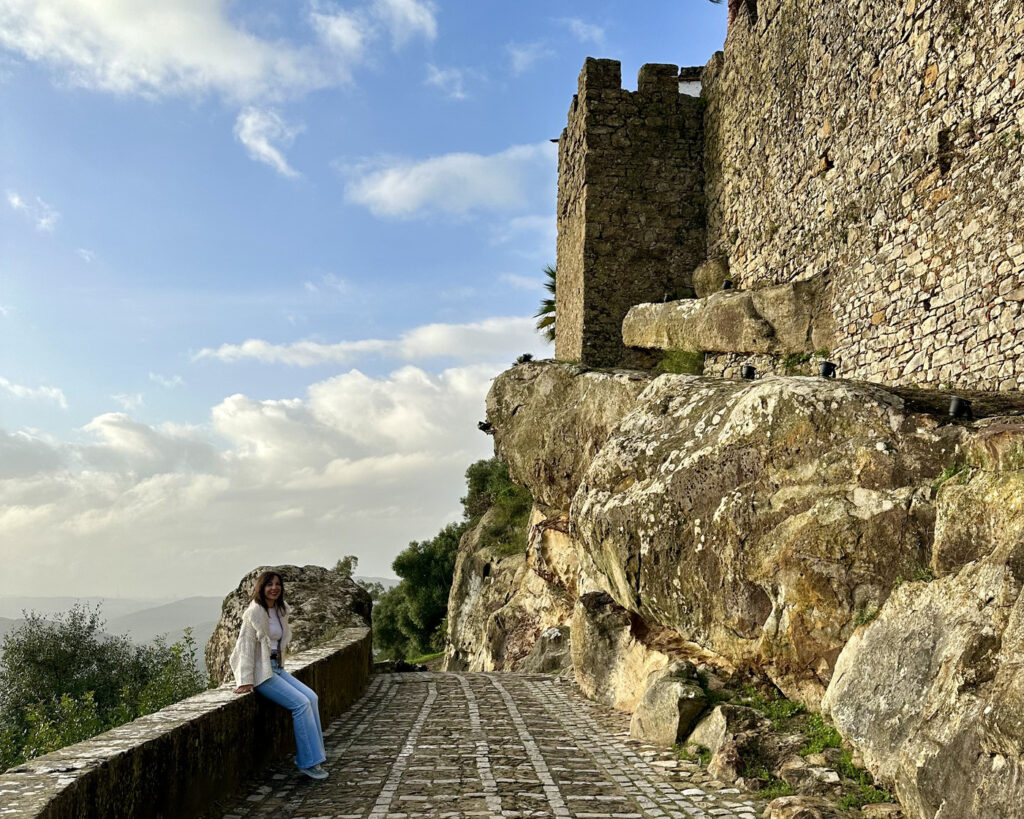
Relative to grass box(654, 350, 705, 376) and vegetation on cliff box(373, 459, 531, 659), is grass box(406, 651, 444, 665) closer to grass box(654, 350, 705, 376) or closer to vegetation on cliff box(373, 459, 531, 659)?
vegetation on cliff box(373, 459, 531, 659)

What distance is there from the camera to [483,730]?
8.34m

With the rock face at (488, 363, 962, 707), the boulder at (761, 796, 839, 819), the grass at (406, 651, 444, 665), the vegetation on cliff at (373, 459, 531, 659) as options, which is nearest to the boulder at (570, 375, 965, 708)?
the rock face at (488, 363, 962, 707)

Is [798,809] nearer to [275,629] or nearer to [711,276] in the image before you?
[275,629]

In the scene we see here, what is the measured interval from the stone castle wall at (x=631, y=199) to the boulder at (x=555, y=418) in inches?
79.9

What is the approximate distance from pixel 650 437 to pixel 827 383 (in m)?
2.23

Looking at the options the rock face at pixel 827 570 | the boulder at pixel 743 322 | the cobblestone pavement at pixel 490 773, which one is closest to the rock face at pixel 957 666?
the rock face at pixel 827 570

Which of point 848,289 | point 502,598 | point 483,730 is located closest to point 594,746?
point 483,730

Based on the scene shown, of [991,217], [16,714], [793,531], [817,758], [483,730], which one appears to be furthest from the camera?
[16,714]

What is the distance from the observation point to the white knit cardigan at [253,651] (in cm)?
671

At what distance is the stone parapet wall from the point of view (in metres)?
9.10

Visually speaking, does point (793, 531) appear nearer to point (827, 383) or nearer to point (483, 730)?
point (827, 383)

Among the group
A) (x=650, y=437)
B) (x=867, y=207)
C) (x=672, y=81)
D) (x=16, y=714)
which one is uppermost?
(x=672, y=81)

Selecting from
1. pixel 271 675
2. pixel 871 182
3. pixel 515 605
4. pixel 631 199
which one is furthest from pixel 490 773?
pixel 631 199

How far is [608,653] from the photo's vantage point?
10.1 metres
